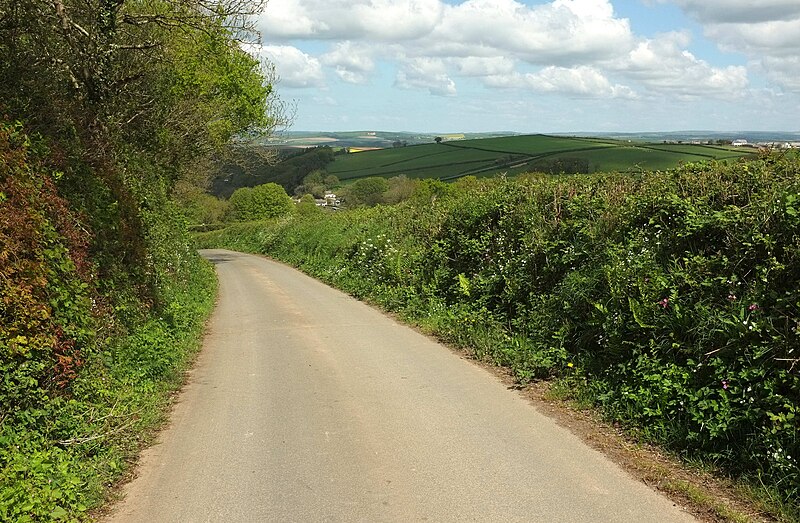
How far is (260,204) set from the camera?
242 feet

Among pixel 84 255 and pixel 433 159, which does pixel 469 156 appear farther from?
pixel 84 255

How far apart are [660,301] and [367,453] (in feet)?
11.5

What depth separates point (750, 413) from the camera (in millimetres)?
5410

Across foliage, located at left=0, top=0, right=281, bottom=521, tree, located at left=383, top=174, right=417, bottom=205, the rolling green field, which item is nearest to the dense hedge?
foliage, located at left=0, top=0, right=281, bottom=521

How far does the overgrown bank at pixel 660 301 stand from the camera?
18.1 feet

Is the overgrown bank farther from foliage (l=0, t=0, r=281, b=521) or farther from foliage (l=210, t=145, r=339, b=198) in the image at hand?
foliage (l=210, t=145, r=339, b=198)

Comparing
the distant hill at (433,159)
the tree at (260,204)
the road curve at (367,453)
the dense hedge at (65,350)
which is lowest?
the tree at (260,204)

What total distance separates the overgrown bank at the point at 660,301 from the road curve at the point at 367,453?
33.6 inches

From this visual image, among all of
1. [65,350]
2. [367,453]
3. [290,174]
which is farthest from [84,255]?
[290,174]

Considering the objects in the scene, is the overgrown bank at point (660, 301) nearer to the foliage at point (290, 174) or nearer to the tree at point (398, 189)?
the tree at point (398, 189)

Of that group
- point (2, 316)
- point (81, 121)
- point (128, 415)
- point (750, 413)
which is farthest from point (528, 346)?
point (81, 121)

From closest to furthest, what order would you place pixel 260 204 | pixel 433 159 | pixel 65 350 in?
pixel 65 350, pixel 260 204, pixel 433 159

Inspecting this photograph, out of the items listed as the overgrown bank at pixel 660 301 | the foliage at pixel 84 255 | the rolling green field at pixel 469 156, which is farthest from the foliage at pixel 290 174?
the overgrown bank at pixel 660 301

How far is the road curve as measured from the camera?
5.03 metres
